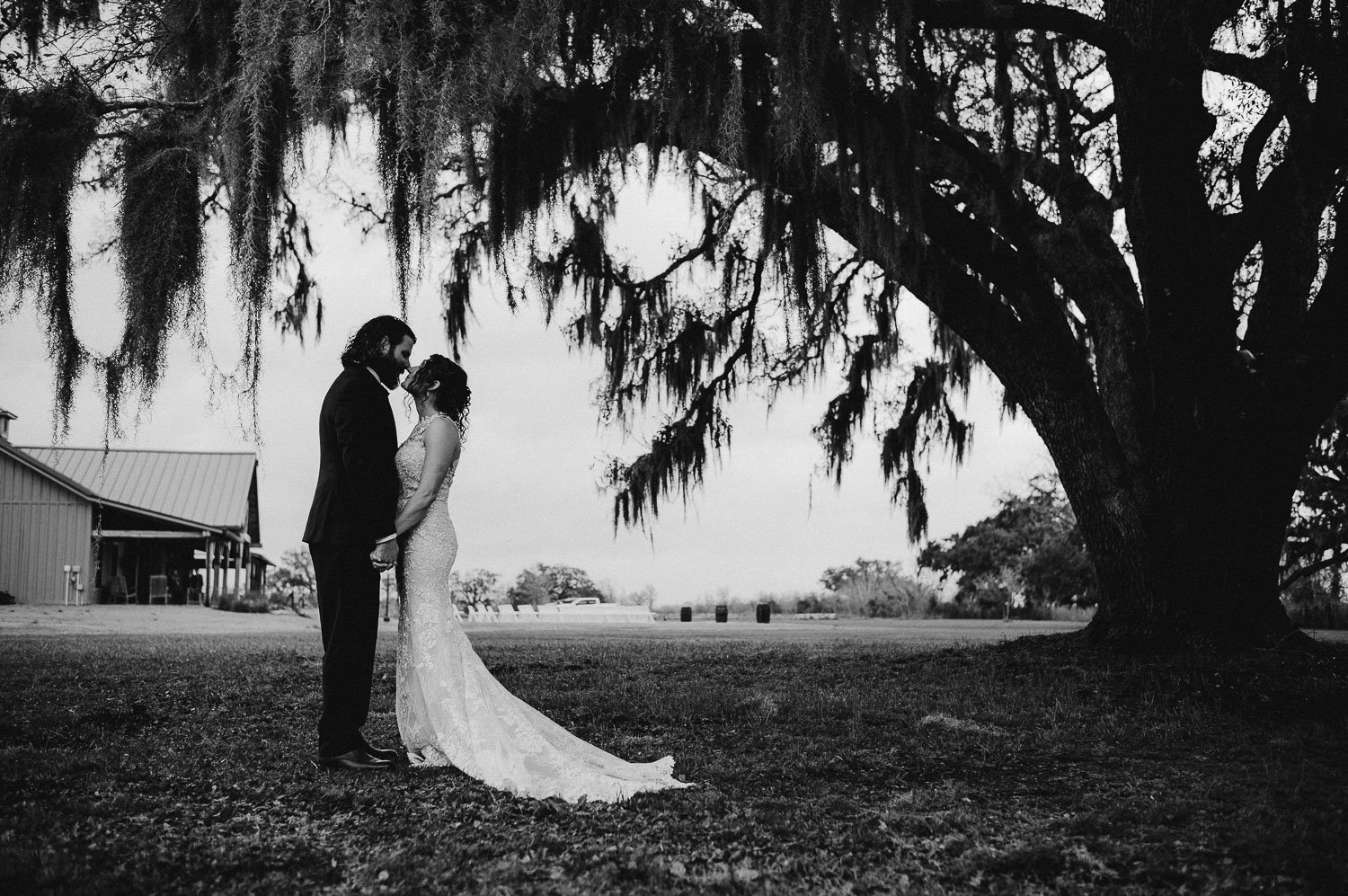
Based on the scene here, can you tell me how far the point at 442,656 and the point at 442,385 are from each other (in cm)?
113

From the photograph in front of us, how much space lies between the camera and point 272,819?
352 centimetres

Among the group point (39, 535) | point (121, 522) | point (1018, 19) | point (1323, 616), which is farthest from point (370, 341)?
point (121, 522)

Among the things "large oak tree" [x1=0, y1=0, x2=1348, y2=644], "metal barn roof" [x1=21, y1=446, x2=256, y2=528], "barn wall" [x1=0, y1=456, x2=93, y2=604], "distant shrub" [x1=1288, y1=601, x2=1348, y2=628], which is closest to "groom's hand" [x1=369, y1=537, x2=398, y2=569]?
"large oak tree" [x1=0, y1=0, x2=1348, y2=644]

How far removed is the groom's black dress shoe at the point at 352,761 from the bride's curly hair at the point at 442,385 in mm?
1343

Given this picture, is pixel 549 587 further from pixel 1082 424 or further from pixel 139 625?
pixel 1082 424

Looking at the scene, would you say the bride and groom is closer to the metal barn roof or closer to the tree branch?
the tree branch

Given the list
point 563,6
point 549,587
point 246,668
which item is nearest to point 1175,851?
point 563,6

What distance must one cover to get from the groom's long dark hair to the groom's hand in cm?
74

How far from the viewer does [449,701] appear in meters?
4.38

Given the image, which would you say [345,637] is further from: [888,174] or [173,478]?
[173,478]

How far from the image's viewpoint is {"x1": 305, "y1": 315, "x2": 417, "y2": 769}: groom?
13.8 ft

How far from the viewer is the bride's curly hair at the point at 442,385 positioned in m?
4.54

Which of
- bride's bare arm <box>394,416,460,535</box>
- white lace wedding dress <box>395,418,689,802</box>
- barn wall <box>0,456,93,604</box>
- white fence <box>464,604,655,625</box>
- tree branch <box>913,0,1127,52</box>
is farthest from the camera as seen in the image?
white fence <box>464,604,655,625</box>

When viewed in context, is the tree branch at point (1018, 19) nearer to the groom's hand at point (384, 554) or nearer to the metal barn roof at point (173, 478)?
the groom's hand at point (384, 554)
